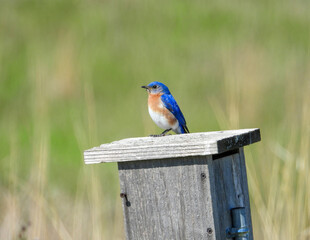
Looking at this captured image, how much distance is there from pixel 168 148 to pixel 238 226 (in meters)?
0.57

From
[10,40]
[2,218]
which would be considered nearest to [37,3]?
[10,40]

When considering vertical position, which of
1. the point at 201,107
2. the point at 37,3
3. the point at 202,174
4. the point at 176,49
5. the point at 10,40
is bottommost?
the point at 202,174

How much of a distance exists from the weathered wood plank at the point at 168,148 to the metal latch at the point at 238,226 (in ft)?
1.08

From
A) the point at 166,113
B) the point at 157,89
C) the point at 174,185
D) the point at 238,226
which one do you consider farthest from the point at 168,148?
the point at 157,89

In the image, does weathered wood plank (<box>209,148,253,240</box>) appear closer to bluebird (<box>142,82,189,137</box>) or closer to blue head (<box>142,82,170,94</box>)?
bluebird (<box>142,82,189,137</box>)

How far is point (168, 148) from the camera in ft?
10.3

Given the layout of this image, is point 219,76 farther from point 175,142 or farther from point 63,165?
point 175,142

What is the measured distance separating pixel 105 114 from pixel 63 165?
1.13m

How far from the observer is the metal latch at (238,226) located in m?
3.25

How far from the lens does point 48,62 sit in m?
11.0

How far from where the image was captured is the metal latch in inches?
128

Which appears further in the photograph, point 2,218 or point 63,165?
point 63,165

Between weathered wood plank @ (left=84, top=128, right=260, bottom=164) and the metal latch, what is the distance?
33 cm

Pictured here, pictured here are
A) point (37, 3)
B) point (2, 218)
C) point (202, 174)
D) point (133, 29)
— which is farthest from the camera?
point (37, 3)
